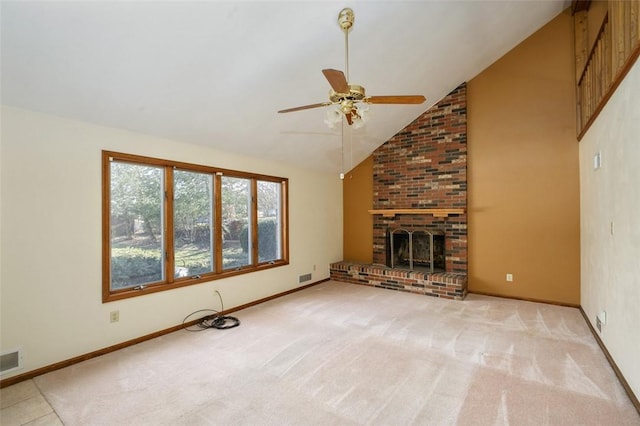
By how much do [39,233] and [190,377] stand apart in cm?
184

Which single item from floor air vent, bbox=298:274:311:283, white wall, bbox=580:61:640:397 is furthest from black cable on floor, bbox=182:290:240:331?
white wall, bbox=580:61:640:397

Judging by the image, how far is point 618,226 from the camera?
2.62 m

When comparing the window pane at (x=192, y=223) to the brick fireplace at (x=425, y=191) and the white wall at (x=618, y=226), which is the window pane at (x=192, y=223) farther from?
the white wall at (x=618, y=226)

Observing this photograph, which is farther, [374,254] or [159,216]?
[374,254]

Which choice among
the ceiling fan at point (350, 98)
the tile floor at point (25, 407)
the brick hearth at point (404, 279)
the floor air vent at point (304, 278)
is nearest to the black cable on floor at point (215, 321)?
the tile floor at point (25, 407)

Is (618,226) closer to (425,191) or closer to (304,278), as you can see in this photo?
(425,191)

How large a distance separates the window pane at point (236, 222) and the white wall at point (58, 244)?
0.80 meters

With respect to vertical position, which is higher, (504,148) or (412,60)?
(412,60)

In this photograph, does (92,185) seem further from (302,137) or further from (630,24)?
(630,24)

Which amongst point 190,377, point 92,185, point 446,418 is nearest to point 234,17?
point 92,185

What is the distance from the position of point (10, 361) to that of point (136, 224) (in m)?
1.51

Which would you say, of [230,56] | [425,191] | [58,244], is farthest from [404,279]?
[58,244]

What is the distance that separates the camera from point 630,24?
2.29m

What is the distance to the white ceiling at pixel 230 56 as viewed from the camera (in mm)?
2262
